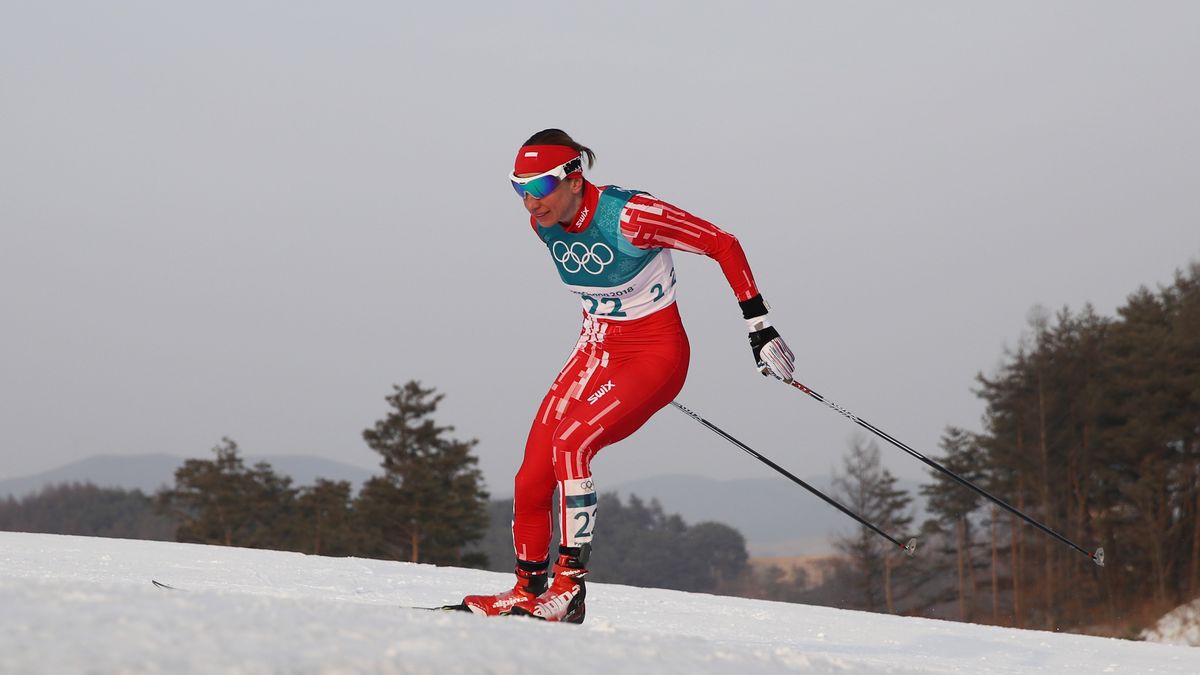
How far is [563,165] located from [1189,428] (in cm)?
3601

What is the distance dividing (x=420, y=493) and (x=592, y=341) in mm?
38603

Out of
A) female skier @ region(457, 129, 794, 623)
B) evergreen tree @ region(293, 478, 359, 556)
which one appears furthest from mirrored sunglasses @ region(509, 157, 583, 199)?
evergreen tree @ region(293, 478, 359, 556)

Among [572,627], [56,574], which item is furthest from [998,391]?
[572,627]

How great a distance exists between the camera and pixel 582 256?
4.96 m

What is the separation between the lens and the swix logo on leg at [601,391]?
487 centimetres

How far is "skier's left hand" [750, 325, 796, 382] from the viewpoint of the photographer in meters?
4.94

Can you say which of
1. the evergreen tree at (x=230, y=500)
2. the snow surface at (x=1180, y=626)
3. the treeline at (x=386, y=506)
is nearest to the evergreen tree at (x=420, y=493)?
the treeline at (x=386, y=506)

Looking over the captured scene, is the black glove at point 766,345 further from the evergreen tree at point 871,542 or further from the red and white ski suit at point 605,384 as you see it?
the evergreen tree at point 871,542

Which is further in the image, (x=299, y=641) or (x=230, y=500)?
(x=230, y=500)

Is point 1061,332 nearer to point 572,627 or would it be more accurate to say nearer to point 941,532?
point 941,532

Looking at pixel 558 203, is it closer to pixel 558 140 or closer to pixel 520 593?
pixel 558 140

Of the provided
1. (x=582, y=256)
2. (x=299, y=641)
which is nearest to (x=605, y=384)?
(x=582, y=256)

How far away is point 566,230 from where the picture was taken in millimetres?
4957

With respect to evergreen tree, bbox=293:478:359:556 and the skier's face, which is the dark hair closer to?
the skier's face
